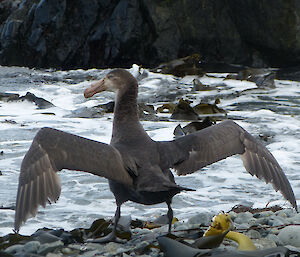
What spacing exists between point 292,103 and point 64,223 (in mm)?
7307

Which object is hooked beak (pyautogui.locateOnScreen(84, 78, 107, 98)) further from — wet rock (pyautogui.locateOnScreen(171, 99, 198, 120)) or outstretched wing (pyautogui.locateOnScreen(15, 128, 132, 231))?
wet rock (pyautogui.locateOnScreen(171, 99, 198, 120))

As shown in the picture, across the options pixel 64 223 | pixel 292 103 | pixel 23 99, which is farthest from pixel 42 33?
pixel 64 223

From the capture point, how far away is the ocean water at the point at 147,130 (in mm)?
6277

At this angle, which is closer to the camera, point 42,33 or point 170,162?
point 170,162

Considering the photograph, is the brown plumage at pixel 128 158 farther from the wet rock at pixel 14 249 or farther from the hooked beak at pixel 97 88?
the wet rock at pixel 14 249

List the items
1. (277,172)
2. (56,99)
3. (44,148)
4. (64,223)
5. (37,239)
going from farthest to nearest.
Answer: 1. (56,99)
2. (64,223)
3. (277,172)
4. (37,239)
5. (44,148)

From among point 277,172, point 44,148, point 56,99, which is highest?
point 44,148

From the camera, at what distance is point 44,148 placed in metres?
4.05

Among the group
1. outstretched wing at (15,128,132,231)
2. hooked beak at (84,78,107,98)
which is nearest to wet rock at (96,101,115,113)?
hooked beak at (84,78,107,98)

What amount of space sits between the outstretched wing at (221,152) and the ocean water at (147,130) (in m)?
1.36

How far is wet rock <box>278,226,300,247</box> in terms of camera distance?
421 cm

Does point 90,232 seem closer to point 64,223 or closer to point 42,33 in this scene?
point 64,223

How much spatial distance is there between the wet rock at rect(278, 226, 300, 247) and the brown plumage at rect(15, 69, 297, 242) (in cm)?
52

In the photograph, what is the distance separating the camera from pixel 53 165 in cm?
402
